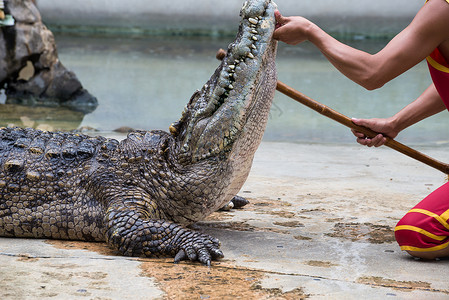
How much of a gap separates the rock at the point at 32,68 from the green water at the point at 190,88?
2.23 feet

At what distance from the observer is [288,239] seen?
3098 millimetres

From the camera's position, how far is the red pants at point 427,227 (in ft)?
9.07

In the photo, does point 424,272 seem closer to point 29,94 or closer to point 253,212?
point 253,212

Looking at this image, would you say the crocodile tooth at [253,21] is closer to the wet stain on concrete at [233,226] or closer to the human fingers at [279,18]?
the human fingers at [279,18]

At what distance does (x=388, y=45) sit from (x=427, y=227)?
90cm

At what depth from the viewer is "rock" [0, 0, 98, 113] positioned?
9.33 metres

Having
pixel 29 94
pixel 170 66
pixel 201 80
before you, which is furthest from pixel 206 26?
pixel 29 94

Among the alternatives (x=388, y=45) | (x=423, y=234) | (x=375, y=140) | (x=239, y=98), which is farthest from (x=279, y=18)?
(x=423, y=234)

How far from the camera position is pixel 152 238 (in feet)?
9.22

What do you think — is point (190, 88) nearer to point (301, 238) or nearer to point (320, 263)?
point (301, 238)

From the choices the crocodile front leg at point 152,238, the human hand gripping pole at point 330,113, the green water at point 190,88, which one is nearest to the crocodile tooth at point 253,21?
the human hand gripping pole at point 330,113

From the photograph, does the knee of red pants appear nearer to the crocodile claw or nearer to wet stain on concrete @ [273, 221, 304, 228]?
wet stain on concrete @ [273, 221, 304, 228]

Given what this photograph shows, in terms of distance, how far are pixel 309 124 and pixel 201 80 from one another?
6122 millimetres

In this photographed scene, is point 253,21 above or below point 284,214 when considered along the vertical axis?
above
